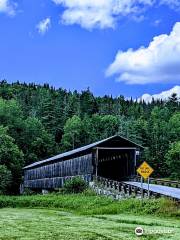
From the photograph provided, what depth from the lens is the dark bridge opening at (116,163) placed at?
187 feet

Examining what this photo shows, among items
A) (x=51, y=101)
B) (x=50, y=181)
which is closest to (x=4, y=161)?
(x=50, y=181)

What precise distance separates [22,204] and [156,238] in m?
Answer: 31.3

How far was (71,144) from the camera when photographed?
115 metres

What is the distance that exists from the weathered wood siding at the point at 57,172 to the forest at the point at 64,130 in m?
3.21

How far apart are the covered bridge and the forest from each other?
28.7 feet

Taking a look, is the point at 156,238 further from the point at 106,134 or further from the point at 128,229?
the point at 106,134

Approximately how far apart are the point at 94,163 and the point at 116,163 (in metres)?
11.3

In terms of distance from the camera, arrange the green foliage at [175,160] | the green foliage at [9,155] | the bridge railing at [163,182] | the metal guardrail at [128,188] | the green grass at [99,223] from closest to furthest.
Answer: the green grass at [99,223] → the metal guardrail at [128,188] → the bridge railing at [163,182] → the green foliage at [9,155] → the green foliage at [175,160]

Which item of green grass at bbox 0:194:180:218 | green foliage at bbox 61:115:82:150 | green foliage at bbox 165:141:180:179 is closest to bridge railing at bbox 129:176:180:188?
green grass at bbox 0:194:180:218

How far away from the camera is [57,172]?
214ft

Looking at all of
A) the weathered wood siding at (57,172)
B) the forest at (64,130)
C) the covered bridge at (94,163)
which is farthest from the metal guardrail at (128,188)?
the forest at (64,130)

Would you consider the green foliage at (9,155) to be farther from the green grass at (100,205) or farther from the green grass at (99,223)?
the green grass at (99,223)

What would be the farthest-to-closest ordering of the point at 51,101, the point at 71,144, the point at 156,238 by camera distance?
1. the point at 51,101
2. the point at 71,144
3. the point at 156,238

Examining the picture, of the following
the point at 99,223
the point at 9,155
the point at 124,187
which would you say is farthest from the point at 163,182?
the point at 9,155
